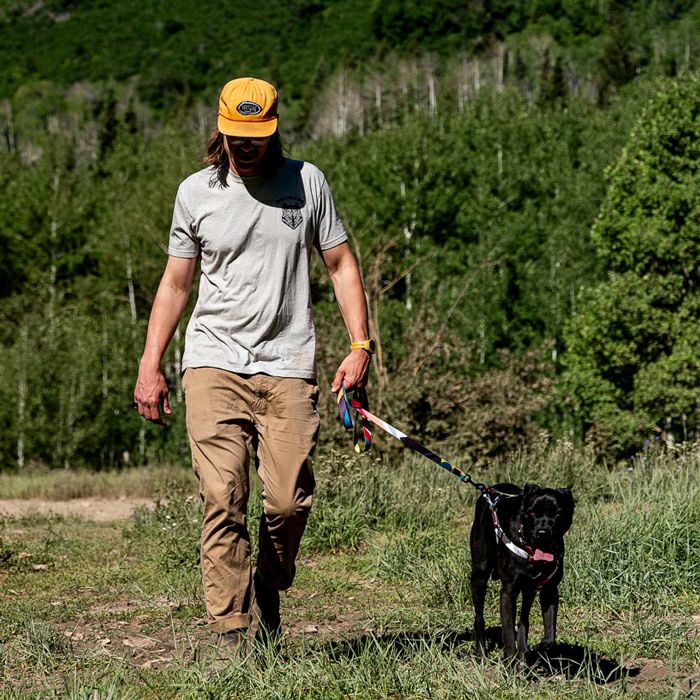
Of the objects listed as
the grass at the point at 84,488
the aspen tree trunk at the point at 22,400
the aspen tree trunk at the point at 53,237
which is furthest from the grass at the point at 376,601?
the aspen tree trunk at the point at 53,237

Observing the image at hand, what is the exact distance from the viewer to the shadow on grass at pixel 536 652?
4242 millimetres

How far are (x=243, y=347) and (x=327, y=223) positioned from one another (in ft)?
2.23

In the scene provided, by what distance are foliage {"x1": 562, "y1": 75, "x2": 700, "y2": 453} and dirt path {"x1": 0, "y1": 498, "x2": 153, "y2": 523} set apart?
1482 centimetres

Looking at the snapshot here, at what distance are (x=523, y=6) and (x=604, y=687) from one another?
444 ft

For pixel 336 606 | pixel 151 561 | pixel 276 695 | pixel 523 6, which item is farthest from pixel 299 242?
pixel 523 6

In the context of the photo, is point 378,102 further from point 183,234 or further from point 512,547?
point 512,547

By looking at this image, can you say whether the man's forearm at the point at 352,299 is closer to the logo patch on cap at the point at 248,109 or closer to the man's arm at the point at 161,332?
the man's arm at the point at 161,332

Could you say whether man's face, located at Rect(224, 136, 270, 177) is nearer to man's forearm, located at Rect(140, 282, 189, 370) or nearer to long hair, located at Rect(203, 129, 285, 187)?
long hair, located at Rect(203, 129, 285, 187)

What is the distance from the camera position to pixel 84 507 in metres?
15.3

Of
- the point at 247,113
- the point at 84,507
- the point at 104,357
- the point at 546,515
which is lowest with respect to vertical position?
the point at 84,507

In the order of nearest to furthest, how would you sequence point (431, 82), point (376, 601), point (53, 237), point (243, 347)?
point (243, 347) → point (376, 601) → point (53, 237) → point (431, 82)

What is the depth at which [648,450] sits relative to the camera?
1185 cm

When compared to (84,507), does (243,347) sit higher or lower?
higher

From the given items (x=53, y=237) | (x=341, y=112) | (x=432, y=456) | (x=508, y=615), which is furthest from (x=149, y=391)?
(x=341, y=112)
